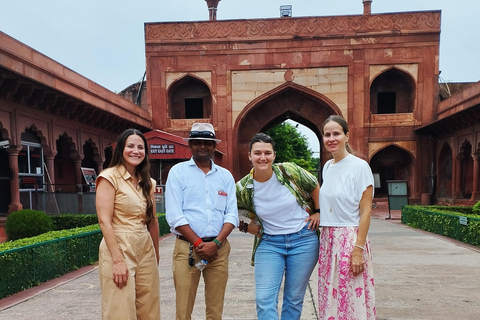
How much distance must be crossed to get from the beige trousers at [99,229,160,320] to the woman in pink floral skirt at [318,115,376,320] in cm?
123

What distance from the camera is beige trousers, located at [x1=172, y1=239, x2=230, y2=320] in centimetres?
288

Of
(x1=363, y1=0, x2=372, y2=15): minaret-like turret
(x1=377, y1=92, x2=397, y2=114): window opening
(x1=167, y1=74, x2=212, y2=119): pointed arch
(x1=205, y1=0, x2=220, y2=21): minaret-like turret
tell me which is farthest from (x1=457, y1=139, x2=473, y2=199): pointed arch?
(x1=205, y1=0, x2=220, y2=21): minaret-like turret

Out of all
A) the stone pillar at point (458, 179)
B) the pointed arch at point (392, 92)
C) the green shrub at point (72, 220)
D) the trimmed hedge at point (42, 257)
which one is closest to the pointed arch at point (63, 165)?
the green shrub at point (72, 220)

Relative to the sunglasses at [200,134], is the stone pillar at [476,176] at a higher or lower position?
lower

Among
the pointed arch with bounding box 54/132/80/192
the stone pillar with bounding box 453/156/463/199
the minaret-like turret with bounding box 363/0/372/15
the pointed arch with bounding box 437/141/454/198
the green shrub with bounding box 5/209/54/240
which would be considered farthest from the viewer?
the minaret-like turret with bounding box 363/0/372/15

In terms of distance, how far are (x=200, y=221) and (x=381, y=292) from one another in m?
3.03

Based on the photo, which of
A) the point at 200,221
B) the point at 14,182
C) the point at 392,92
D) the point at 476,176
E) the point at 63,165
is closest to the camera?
the point at 200,221

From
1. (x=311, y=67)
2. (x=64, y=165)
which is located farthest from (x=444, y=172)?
(x=64, y=165)

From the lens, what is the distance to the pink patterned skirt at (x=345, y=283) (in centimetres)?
275

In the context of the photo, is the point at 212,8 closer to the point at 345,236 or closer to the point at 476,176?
the point at 476,176

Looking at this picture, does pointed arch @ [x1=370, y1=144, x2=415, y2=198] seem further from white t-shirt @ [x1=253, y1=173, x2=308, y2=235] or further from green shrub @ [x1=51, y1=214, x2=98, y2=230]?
white t-shirt @ [x1=253, y1=173, x2=308, y2=235]

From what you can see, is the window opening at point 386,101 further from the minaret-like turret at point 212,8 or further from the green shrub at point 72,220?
the green shrub at point 72,220

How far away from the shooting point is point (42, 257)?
19.4 feet

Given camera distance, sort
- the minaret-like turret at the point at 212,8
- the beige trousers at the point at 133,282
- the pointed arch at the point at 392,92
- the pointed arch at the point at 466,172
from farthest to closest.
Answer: the minaret-like turret at the point at 212,8 < the pointed arch at the point at 392,92 < the pointed arch at the point at 466,172 < the beige trousers at the point at 133,282
